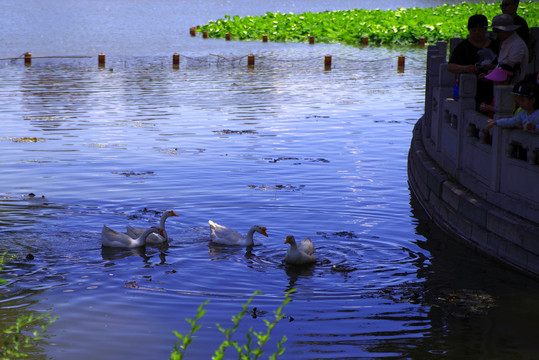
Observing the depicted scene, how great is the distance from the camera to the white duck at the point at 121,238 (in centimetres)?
1065

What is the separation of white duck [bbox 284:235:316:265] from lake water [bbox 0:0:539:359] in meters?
0.13

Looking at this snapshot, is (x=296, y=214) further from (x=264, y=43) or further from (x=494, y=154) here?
(x=264, y=43)

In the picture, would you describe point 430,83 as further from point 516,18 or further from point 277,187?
point 277,187

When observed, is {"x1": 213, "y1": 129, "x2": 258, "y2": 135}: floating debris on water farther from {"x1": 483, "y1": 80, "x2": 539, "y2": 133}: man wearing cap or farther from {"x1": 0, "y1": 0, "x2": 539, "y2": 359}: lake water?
{"x1": 483, "y1": 80, "x2": 539, "y2": 133}: man wearing cap

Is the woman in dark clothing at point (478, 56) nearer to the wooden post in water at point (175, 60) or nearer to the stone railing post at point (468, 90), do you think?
the stone railing post at point (468, 90)

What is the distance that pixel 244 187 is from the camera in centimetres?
1426

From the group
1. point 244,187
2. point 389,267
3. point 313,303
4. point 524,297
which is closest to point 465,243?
point 389,267

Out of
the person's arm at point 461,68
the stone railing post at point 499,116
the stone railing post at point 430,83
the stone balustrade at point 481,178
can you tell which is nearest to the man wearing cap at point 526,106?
the stone balustrade at point 481,178

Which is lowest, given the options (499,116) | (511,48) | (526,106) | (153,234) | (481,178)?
(153,234)

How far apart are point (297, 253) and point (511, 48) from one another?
3910 mm

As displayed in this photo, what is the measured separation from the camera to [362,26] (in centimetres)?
5188

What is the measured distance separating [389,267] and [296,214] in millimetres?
2789

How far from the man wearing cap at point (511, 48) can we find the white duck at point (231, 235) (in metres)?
3.89

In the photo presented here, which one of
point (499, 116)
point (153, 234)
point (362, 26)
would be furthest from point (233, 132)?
point (362, 26)
